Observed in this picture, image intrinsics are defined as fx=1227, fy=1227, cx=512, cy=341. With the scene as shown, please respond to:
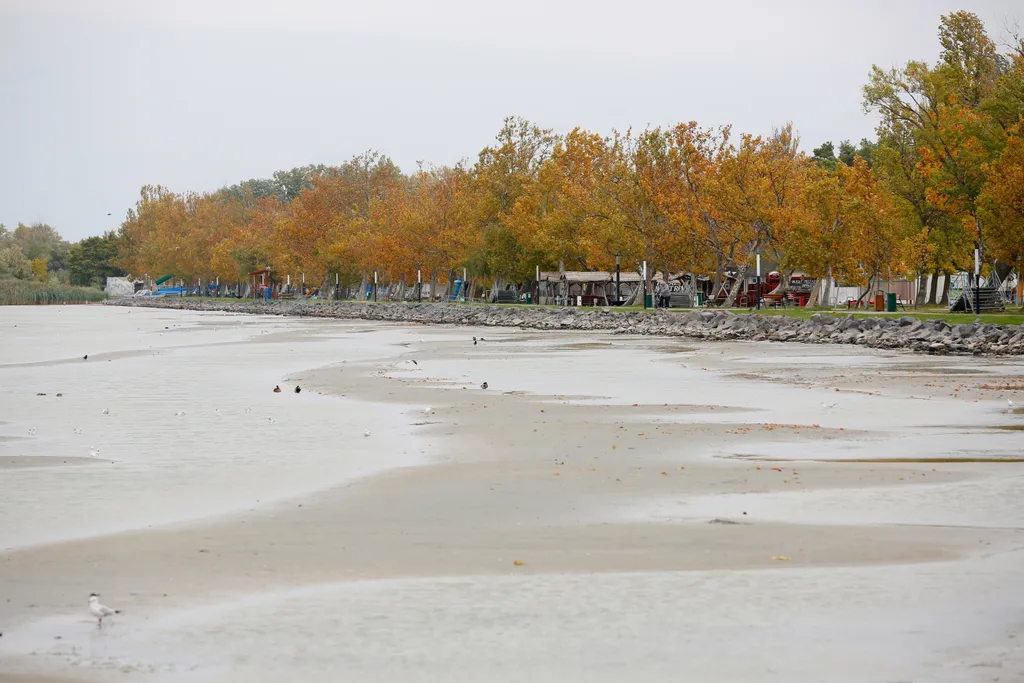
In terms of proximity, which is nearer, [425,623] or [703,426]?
[425,623]

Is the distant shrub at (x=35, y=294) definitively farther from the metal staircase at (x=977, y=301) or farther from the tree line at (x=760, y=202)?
the metal staircase at (x=977, y=301)

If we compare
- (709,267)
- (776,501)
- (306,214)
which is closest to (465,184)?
(709,267)

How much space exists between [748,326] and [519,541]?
44714mm

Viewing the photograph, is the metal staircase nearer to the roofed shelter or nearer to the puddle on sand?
the puddle on sand

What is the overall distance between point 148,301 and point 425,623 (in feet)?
563

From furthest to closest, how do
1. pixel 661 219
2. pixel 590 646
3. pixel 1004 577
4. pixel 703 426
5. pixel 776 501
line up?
1. pixel 661 219
2. pixel 703 426
3. pixel 776 501
4. pixel 1004 577
5. pixel 590 646

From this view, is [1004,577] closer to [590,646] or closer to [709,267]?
[590,646]

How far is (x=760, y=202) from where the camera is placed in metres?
68.9

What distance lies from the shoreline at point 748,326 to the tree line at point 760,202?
707 centimetres

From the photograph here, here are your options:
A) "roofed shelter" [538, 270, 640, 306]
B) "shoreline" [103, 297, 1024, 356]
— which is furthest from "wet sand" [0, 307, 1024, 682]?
"roofed shelter" [538, 270, 640, 306]

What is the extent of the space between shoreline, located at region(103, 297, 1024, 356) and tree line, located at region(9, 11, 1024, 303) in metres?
7.07

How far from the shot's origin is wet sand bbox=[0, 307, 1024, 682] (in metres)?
7.14

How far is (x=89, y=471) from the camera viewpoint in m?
14.4

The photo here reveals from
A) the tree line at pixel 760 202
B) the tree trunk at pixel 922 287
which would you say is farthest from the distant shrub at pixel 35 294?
the tree trunk at pixel 922 287
